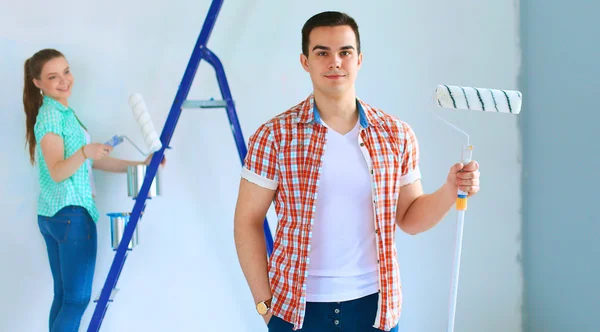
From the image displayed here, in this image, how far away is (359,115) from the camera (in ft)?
4.62

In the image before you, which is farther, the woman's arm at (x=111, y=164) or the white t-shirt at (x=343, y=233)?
the woman's arm at (x=111, y=164)

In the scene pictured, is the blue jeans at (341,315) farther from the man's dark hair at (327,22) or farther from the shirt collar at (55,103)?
the shirt collar at (55,103)

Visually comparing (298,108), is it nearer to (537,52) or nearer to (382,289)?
(382,289)

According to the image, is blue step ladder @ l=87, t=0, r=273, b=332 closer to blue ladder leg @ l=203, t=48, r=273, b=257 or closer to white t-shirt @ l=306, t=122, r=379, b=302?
blue ladder leg @ l=203, t=48, r=273, b=257

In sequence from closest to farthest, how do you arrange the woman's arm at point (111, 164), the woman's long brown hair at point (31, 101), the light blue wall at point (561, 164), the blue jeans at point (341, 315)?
the blue jeans at point (341, 315), the light blue wall at point (561, 164), the woman's long brown hair at point (31, 101), the woman's arm at point (111, 164)

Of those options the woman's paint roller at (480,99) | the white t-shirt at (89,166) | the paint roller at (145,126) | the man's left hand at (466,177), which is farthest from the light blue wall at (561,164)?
the white t-shirt at (89,166)

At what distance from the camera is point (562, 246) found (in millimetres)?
2131

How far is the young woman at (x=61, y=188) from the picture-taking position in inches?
79.0

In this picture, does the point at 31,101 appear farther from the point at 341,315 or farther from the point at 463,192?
the point at 463,192

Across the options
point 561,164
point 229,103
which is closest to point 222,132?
point 229,103

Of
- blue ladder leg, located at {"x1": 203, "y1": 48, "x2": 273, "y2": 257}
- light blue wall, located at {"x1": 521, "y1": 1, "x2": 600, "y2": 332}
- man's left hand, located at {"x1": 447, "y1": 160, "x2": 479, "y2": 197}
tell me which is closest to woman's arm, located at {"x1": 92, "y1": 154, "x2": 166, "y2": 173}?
blue ladder leg, located at {"x1": 203, "y1": 48, "x2": 273, "y2": 257}

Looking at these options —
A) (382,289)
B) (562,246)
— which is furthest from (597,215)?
(382,289)

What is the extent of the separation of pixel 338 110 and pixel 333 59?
0.12 m

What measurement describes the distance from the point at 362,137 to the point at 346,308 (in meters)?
0.39
